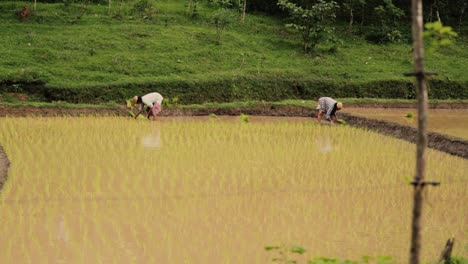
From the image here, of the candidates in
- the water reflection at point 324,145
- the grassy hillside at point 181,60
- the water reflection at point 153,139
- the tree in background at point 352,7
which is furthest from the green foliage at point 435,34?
the tree in background at point 352,7

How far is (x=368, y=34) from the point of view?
87.2ft

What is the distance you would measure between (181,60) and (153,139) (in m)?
8.41

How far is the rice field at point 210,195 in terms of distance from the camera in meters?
6.80

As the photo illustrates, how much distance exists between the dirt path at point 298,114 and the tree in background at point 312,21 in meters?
4.78

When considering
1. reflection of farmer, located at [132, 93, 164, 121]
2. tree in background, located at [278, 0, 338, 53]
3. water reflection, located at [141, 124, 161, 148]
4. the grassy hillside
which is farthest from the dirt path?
tree in background, located at [278, 0, 338, 53]

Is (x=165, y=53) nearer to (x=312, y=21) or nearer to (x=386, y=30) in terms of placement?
(x=312, y=21)

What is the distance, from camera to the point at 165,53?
858 inches

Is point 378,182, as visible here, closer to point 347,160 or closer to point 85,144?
point 347,160

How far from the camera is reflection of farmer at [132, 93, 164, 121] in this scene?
15.4 m

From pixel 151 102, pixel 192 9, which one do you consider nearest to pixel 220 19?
pixel 192 9

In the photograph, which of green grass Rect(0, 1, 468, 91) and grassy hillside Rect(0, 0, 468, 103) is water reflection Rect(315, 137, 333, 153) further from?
green grass Rect(0, 1, 468, 91)

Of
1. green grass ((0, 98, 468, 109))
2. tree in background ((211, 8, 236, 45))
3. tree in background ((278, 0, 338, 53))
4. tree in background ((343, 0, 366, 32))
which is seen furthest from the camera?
tree in background ((343, 0, 366, 32))

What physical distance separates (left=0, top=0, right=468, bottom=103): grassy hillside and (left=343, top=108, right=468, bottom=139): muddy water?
89.1 inches

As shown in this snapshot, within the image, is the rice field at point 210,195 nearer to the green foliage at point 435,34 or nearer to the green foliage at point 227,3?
the green foliage at point 435,34
